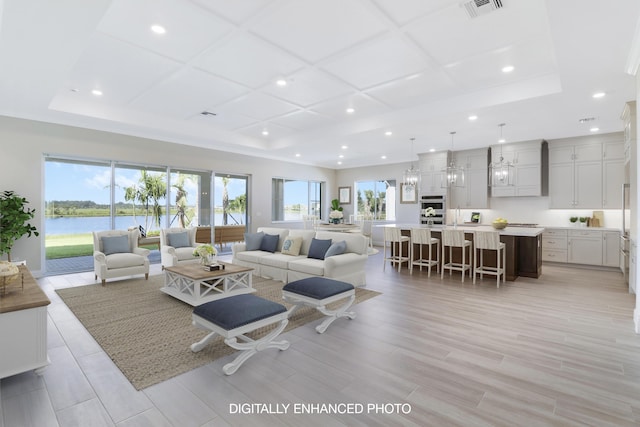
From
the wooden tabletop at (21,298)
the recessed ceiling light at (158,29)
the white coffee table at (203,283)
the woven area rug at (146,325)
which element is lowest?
the woven area rug at (146,325)

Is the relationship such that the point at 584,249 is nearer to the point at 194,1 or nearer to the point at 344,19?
the point at 344,19

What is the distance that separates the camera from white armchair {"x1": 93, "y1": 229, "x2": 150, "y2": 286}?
5208 millimetres

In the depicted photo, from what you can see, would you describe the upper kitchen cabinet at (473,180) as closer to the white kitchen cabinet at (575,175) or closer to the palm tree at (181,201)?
the white kitchen cabinet at (575,175)

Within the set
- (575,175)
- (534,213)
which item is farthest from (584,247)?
(575,175)

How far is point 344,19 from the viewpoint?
307cm

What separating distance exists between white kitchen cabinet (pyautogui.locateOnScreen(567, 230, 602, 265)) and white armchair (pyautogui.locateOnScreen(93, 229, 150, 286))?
8790mm

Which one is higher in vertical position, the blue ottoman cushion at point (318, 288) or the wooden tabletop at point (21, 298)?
the wooden tabletop at point (21, 298)

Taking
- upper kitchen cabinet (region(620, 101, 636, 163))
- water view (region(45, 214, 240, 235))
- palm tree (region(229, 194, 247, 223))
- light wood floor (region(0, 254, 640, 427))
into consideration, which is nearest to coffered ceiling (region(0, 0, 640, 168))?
upper kitchen cabinet (region(620, 101, 636, 163))

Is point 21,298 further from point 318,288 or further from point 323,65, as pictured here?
point 323,65

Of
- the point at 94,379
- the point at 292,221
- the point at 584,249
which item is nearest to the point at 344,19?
the point at 94,379

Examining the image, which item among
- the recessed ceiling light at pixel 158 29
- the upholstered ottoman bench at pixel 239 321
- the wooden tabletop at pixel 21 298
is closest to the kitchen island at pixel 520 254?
the upholstered ottoman bench at pixel 239 321

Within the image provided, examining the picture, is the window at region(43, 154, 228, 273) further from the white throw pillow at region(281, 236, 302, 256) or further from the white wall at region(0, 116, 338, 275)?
the white throw pillow at region(281, 236, 302, 256)

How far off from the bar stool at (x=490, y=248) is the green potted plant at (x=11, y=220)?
25.6 feet

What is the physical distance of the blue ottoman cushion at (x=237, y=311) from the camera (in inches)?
98.1
